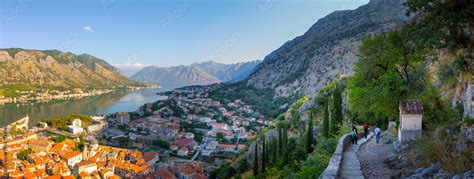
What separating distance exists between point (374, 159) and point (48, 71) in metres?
167

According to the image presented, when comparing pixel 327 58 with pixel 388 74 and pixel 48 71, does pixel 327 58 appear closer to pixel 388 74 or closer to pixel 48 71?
pixel 388 74

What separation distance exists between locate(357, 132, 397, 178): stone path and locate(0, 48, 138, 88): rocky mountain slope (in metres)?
140

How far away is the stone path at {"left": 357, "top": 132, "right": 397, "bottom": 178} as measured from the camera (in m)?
6.22

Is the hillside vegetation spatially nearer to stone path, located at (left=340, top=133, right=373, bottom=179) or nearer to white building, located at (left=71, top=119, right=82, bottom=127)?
stone path, located at (left=340, top=133, right=373, bottom=179)

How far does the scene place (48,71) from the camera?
14712cm

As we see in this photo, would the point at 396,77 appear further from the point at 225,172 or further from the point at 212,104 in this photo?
the point at 212,104

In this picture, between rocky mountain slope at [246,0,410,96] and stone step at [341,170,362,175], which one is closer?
stone step at [341,170,362,175]

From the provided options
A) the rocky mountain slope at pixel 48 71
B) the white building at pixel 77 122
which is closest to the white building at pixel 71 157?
the white building at pixel 77 122

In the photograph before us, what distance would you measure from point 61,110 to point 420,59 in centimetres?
8836

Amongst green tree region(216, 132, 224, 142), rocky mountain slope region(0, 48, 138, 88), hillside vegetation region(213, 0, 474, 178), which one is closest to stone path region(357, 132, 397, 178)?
hillside vegetation region(213, 0, 474, 178)

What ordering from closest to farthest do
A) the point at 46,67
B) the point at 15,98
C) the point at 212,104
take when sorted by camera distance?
the point at 212,104, the point at 15,98, the point at 46,67

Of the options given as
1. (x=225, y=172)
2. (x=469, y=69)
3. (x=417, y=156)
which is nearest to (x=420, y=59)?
(x=469, y=69)

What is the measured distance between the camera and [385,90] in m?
11.6

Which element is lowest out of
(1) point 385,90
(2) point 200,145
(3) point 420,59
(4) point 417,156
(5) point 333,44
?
(2) point 200,145
